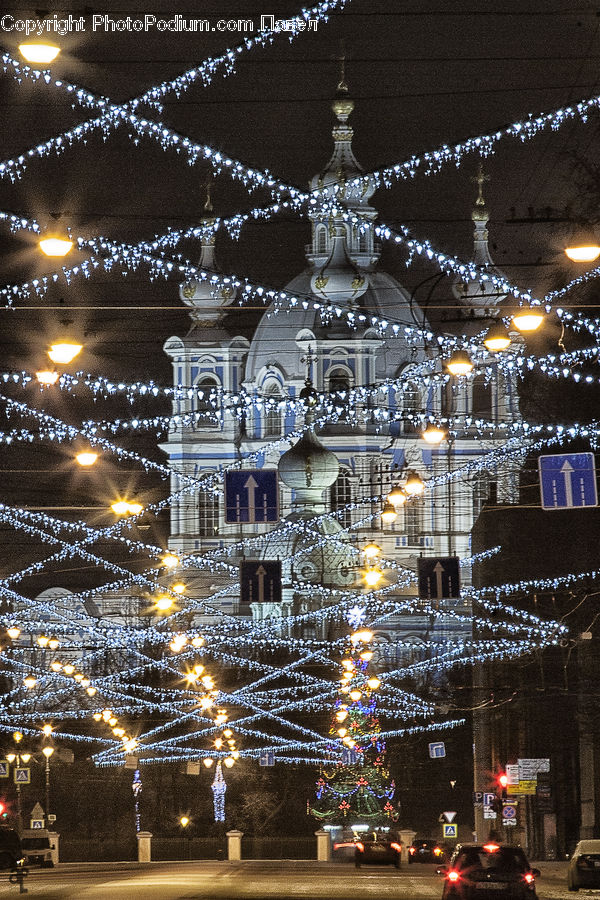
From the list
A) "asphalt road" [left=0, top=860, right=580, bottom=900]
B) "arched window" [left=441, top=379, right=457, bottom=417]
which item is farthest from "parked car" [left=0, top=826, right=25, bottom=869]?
"arched window" [left=441, top=379, right=457, bottom=417]

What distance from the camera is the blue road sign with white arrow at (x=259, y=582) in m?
36.5

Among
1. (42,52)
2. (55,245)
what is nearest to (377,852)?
(55,245)

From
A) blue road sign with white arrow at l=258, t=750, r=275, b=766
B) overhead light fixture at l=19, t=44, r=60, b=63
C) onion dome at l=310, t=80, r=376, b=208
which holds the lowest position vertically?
blue road sign with white arrow at l=258, t=750, r=275, b=766

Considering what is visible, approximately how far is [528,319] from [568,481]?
23.8ft

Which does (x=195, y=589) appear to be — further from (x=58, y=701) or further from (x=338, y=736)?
(x=338, y=736)

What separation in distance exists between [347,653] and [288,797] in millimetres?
19152

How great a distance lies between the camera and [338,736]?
6894cm

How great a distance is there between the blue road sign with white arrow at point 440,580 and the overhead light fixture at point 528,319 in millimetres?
16412

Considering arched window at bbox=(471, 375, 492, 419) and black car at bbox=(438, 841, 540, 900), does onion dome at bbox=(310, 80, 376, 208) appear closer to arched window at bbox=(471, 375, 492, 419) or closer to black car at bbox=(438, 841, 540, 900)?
arched window at bbox=(471, 375, 492, 419)

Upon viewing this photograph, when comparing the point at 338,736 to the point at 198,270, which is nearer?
the point at 198,270

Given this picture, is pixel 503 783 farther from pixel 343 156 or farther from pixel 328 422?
pixel 343 156

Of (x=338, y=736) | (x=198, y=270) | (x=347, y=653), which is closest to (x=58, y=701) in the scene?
(x=338, y=736)

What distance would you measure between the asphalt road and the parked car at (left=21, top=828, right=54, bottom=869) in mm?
1896

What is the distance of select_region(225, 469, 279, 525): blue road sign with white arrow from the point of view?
103 feet
